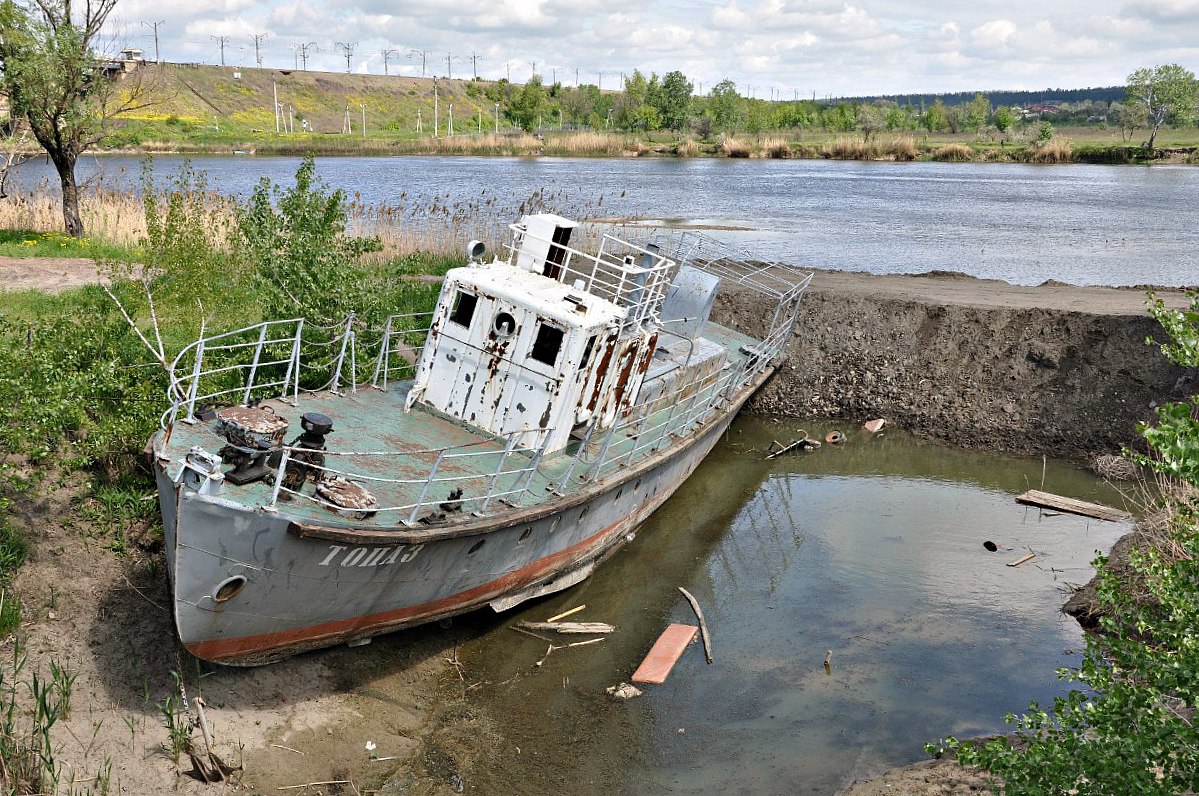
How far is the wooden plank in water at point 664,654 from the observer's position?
1113cm

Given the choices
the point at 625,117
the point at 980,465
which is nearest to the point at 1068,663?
the point at 980,465

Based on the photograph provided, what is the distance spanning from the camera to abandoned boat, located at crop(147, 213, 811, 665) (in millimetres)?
9062

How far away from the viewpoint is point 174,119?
3519 inches

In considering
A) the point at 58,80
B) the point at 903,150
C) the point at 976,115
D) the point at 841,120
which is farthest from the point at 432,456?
the point at 976,115

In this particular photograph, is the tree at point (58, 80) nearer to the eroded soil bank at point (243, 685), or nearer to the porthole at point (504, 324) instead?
the eroded soil bank at point (243, 685)

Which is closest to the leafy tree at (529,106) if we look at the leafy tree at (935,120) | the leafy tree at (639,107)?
the leafy tree at (639,107)

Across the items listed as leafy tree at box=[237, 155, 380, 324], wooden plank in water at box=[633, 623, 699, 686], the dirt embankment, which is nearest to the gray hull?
wooden plank in water at box=[633, 623, 699, 686]

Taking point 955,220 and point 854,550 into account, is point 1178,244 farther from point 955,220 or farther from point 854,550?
point 854,550

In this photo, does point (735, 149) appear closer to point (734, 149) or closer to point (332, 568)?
point (734, 149)

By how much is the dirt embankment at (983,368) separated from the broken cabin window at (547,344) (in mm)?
9842

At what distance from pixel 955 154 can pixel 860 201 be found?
37594mm

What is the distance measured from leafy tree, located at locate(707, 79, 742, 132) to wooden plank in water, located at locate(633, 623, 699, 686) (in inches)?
3749

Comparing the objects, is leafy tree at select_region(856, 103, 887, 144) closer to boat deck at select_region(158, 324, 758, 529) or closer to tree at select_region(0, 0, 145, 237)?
tree at select_region(0, 0, 145, 237)

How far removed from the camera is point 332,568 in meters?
9.48
